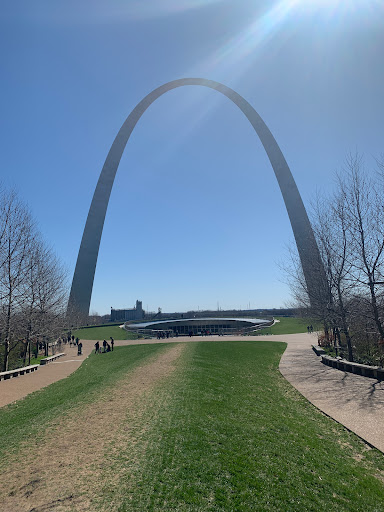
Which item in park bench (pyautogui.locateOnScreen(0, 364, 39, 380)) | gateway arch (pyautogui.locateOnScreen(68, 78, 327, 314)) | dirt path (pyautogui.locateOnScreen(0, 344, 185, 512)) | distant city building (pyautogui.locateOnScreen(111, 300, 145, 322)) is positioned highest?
gateway arch (pyautogui.locateOnScreen(68, 78, 327, 314))

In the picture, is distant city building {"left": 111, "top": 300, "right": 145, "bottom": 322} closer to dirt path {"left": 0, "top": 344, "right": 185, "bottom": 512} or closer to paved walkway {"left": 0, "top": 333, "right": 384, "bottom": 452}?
paved walkway {"left": 0, "top": 333, "right": 384, "bottom": 452}

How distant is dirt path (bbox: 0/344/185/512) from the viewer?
4.26 meters

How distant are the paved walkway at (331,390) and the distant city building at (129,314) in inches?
2809

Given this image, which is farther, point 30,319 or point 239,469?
point 30,319

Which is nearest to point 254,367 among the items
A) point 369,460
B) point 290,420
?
point 290,420

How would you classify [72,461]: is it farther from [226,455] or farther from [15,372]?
[15,372]

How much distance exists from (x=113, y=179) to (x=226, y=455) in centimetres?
4613

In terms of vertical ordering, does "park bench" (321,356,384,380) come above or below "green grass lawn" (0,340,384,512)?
below

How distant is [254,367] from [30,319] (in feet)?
50.9

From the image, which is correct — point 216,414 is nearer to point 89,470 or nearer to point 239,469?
point 239,469

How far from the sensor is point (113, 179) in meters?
47.2

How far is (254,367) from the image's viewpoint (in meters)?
16.2

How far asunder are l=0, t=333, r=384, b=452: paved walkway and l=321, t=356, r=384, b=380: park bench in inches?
15.7

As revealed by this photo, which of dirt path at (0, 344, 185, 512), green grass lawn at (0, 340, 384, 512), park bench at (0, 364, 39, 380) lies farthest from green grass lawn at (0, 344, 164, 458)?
park bench at (0, 364, 39, 380)
